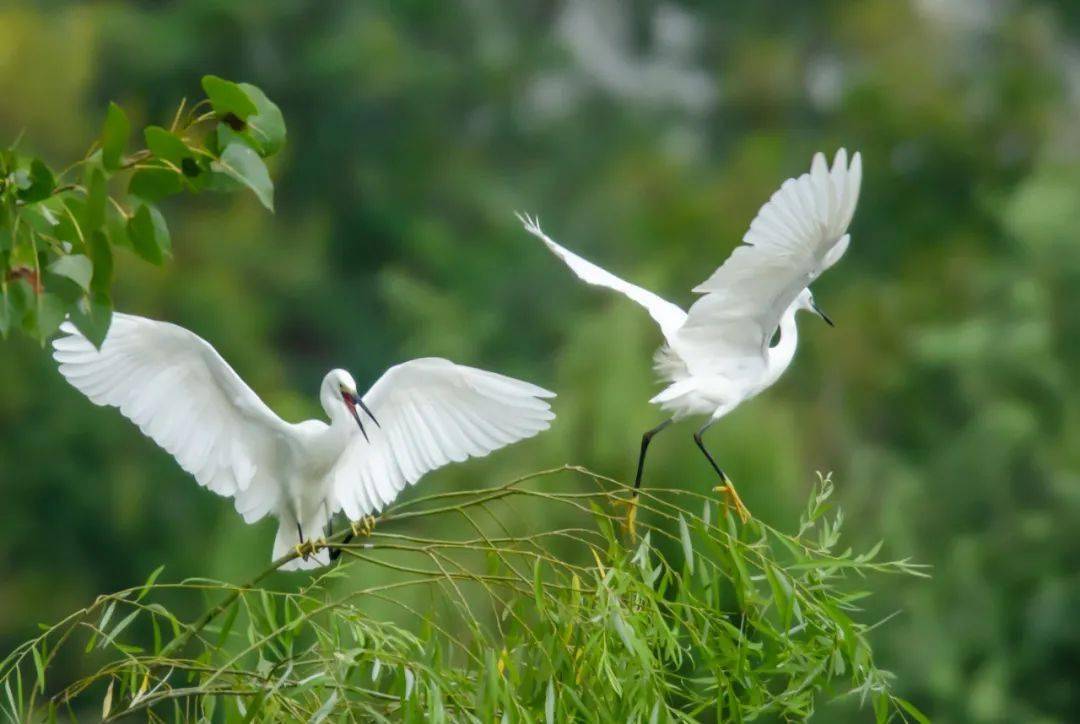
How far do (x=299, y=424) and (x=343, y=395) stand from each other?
0.39ft

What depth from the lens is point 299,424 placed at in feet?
14.9

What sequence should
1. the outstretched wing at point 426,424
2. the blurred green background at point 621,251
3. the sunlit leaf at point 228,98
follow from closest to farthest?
the sunlit leaf at point 228,98, the outstretched wing at point 426,424, the blurred green background at point 621,251

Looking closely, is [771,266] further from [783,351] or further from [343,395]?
[343,395]

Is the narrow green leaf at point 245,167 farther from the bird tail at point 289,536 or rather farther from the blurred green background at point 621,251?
the blurred green background at point 621,251

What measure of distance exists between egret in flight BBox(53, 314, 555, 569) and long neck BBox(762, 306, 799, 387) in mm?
537

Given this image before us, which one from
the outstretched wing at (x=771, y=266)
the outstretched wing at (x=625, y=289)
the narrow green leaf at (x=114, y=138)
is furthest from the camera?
the outstretched wing at (x=625, y=289)

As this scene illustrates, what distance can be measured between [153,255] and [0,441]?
47.9 feet

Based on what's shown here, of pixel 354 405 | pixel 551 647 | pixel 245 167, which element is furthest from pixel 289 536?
pixel 245 167

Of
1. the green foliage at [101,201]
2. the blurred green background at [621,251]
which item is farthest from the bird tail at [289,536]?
the blurred green background at [621,251]

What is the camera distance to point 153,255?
255 centimetres

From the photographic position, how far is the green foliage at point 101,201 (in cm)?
249

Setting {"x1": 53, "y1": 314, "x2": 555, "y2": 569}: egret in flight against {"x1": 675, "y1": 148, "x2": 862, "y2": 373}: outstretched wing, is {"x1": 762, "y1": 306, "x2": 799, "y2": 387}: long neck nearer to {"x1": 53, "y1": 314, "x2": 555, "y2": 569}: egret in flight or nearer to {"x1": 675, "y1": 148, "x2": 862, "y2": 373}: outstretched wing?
{"x1": 675, "y1": 148, "x2": 862, "y2": 373}: outstretched wing

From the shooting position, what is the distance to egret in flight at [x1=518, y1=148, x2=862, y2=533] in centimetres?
386

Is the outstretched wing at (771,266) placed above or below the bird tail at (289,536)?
above
